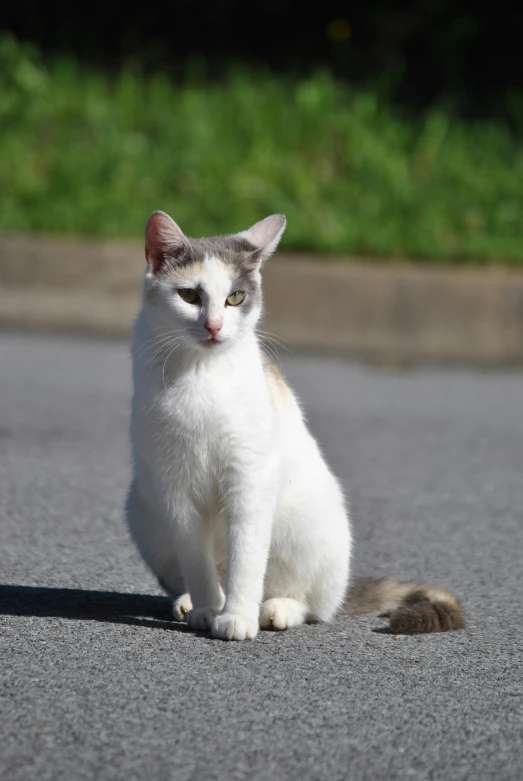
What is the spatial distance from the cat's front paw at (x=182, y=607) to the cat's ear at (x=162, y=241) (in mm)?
858

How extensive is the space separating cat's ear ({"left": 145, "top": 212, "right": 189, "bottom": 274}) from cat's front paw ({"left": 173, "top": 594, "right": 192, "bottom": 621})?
858 millimetres

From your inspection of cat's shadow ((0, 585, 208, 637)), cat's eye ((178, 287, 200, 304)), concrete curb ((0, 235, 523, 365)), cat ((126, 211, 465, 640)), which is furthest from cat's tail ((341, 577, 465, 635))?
concrete curb ((0, 235, 523, 365))

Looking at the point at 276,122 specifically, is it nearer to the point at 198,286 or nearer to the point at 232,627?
the point at 198,286

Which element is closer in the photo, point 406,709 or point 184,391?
point 406,709

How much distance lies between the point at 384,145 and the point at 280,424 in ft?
22.8

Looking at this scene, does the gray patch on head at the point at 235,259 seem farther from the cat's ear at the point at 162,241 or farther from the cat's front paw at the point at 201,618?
the cat's front paw at the point at 201,618

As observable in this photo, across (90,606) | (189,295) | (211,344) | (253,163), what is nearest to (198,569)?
(90,606)

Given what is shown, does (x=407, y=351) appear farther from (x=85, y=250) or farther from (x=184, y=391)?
(x=184, y=391)

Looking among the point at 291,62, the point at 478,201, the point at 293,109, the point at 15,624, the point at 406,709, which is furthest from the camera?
the point at 291,62

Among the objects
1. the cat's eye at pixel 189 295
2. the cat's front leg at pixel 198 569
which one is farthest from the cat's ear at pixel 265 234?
the cat's front leg at pixel 198 569

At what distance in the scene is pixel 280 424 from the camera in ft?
10.1

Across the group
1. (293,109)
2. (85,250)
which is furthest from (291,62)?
(85,250)

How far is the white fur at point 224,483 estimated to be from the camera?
2.88 meters

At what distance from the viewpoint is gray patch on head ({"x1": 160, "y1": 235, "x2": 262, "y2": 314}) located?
3.01m
